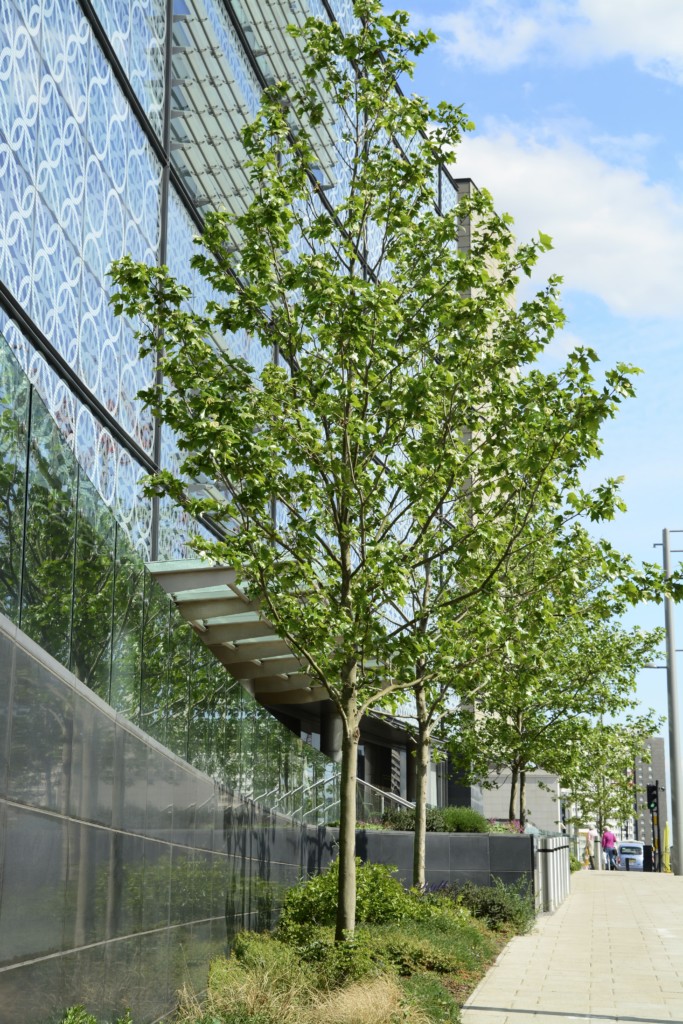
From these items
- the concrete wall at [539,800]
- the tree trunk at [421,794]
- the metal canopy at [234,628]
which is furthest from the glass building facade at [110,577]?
Answer: the concrete wall at [539,800]

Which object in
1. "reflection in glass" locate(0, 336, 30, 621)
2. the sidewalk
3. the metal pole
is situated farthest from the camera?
the metal pole

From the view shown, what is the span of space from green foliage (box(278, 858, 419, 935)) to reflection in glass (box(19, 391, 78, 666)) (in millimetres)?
8104

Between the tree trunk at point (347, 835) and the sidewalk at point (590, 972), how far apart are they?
1536 mm

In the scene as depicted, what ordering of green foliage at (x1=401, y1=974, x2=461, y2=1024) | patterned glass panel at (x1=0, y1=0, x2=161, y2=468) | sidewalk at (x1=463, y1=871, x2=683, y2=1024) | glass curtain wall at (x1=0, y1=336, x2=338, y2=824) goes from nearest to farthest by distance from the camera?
glass curtain wall at (x1=0, y1=336, x2=338, y2=824) → green foliage at (x1=401, y1=974, x2=461, y2=1024) → sidewalk at (x1=463, y1=871, x2=683, y2=1024) → patterned glass panel at (x1=0, y1=0, x2=161, y2=468)

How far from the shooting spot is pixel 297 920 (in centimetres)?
1517

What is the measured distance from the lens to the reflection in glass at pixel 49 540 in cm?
696

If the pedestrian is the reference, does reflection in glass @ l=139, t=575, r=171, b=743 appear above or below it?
above

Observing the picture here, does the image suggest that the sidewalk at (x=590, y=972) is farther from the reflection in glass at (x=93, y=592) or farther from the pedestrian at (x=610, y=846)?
the pedestrian at (x=610, y=846)

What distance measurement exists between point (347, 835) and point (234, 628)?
900 centimetres

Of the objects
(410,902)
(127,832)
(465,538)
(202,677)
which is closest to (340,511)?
(465,538)

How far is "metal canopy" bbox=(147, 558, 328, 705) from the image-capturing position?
16828 millimetres

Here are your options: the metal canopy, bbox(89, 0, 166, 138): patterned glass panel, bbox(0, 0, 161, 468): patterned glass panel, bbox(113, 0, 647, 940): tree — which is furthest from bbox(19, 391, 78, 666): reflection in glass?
bbox(89, 0, 166, 138): patterned glass panel

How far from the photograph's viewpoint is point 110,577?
8797 mm

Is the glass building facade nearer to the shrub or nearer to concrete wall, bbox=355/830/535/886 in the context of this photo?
concrete wall, bbox=355/830/535/886
